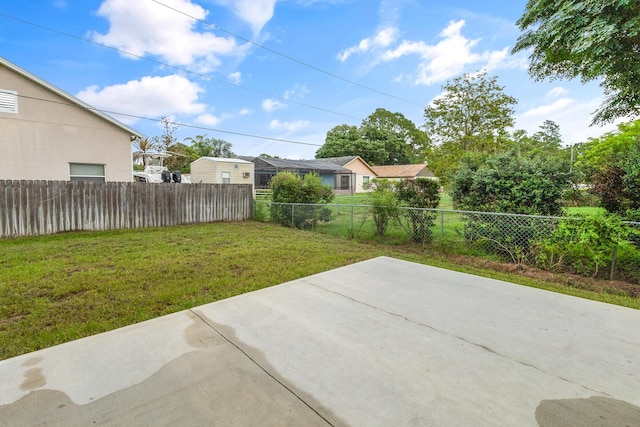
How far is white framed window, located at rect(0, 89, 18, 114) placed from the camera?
8398mm

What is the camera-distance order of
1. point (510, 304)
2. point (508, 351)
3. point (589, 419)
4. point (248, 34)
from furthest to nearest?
point (248, 34) < point (510, 304) < point (508, 351) < point (589, 419)

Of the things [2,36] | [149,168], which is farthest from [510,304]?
[149,168]

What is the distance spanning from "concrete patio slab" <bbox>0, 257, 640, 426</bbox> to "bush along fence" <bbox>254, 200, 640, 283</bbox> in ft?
4.59

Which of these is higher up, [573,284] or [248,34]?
[248,34]

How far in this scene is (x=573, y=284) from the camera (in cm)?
416

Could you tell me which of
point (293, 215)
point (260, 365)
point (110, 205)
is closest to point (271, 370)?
point (260, 365)

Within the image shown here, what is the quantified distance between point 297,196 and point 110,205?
535 cm

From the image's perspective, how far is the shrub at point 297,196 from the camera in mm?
9188

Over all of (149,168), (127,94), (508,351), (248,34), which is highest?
(248,34)

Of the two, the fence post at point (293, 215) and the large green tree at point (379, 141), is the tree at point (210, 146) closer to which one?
the large green tree at point (379, 141)

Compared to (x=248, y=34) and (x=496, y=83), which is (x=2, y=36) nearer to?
(x=248, y=34)

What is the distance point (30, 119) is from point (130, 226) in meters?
4.18

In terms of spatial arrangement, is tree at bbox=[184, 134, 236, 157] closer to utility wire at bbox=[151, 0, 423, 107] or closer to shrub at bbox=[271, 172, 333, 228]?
utility wire at bbox=[151, 0, 423, 107]

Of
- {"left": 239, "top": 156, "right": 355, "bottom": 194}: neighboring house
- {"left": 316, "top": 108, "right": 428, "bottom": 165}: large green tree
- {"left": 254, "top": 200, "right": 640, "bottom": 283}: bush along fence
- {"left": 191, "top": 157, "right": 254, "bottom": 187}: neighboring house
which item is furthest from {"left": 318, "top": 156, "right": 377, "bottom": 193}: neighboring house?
{"left": 254, "top": 200, "right": 640, "bottom": 283}: bush along fence
